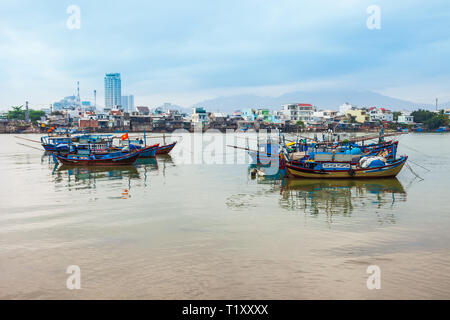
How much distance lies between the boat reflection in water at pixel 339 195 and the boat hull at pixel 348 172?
258mm

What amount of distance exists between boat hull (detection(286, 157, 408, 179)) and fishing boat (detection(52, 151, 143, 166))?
12.9 metres

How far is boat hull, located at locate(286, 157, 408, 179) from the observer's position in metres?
19.3

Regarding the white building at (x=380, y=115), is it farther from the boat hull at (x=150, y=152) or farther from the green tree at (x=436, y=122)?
the boat hull at (x=150, y=152)

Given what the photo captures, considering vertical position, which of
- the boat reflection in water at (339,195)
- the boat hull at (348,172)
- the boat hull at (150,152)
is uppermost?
the boat hull at (150,152)

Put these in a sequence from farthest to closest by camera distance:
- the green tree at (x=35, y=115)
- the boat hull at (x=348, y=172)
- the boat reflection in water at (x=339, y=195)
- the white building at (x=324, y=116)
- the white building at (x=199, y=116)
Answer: the white building at (x=199, y=116) → the white building at (x=324, y=116) → the green tree at (x=35, y=115) → the boat hull at (x=348, y=172) → the boat reflection in water at (x=339, y=195)

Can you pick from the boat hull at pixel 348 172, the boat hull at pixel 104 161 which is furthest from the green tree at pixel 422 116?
the boat hull at pixel 104 161

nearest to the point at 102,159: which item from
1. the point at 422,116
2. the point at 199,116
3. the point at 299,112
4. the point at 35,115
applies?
the point at 199,116

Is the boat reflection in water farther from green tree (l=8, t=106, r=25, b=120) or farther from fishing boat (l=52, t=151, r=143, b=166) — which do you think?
green tree (l=8, t=106, r=25, b=120)

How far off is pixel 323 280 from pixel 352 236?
3158 millimetres

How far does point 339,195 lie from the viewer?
15.9 m

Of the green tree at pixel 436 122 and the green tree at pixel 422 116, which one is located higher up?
the green tree at pixel 422 116

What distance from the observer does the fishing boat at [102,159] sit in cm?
2653

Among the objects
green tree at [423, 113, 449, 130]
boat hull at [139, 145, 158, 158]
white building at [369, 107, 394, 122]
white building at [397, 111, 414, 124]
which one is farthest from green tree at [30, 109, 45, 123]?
green tree at [423, 113, 449, 130]
